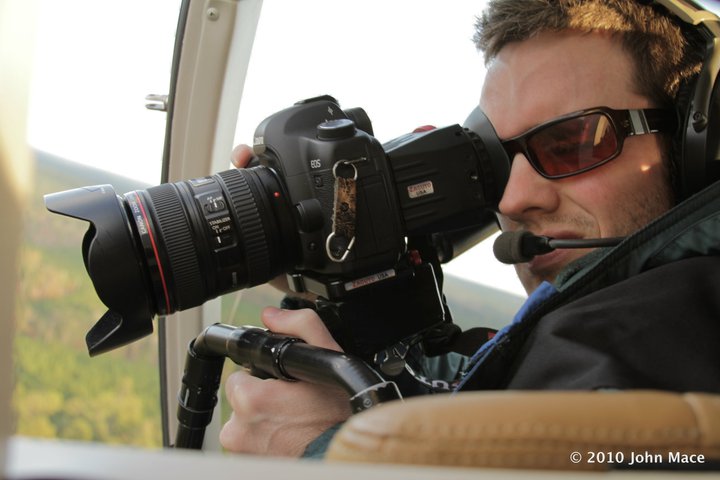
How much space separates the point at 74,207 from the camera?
41.2 inches

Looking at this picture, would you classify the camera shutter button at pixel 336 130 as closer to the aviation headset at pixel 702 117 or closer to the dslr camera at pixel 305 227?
the dslr camera at pixel 305 227

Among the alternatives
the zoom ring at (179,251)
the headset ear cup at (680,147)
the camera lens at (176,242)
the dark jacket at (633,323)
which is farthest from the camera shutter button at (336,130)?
the headset ear cup at (680,147)

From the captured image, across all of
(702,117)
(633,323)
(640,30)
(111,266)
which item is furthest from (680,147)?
(111,266)

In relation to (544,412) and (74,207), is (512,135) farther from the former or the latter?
(544,412)

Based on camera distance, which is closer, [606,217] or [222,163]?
[606,217]

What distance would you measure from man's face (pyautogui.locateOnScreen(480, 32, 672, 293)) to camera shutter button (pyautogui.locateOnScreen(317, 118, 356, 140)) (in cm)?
28

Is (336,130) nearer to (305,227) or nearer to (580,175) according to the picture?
(305,227)

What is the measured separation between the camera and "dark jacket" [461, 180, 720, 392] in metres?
0.76

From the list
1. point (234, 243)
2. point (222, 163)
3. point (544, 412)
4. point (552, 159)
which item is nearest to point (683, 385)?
point (544, 412)

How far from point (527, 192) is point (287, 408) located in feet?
1.64

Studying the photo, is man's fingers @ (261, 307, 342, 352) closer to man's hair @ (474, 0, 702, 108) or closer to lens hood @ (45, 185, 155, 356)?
lens hood @ (45, 185, 155, 356)

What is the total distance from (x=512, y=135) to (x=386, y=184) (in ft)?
0.83

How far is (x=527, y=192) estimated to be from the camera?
3.97 feet

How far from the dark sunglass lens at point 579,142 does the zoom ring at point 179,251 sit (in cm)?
56
